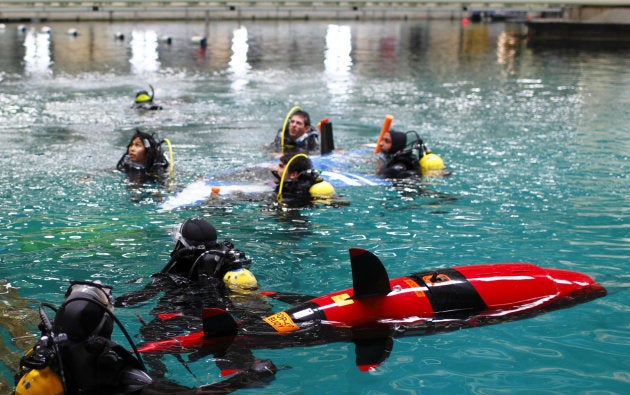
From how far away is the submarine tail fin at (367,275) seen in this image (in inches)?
226

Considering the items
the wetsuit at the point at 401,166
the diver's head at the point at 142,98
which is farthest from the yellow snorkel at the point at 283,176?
the diver's head at the point at 142,98

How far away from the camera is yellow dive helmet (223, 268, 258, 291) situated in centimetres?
611

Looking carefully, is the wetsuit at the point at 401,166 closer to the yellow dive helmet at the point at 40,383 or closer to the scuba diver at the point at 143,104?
the yellow dive helmet at the point at 40,383

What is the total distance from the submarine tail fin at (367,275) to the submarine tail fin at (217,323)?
952 millimetres

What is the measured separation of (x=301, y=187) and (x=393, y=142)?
2.15 m

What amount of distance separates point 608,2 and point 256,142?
27.5 metres

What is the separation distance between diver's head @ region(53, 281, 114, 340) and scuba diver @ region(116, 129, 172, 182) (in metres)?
6.07

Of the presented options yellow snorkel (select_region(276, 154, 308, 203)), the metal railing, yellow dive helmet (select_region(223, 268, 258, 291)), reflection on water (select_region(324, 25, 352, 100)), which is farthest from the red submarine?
the metal railing

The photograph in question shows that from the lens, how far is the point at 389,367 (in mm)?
5648

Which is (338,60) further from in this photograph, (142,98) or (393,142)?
(393,142)

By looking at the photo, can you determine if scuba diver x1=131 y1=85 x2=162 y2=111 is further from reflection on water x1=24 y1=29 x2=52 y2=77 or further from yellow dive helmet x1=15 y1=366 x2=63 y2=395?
yellow dive helmet x1=15 y1=366 x2=63 y2=395

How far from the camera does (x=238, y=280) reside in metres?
6.12

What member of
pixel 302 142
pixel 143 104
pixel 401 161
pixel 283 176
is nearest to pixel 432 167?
pixel 401 161

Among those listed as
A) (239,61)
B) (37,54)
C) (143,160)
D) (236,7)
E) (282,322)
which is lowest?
(282,322)
